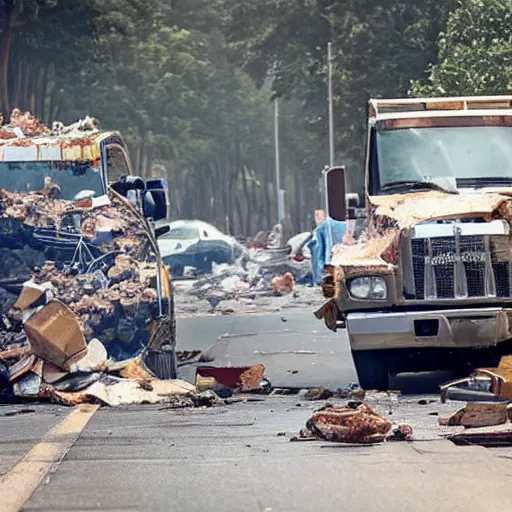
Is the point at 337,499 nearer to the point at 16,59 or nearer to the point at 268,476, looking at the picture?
the point at 268,476

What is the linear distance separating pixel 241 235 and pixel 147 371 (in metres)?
68.5

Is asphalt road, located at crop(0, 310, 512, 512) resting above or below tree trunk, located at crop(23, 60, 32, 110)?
below

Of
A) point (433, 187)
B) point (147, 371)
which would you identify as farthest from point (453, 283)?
point (147, 371)

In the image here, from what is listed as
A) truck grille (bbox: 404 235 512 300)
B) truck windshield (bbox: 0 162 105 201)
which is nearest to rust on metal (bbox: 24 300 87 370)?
truck windshield (bbox: 0 162 105 201)

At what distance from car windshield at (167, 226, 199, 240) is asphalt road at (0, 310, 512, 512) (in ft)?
106

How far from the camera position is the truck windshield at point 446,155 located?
14.2 m

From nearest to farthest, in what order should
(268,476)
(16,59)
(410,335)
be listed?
1. (268,476)
2. (410,335)
3. (16,59)

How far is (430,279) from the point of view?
12797mm

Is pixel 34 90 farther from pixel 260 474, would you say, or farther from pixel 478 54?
pixel 260 474

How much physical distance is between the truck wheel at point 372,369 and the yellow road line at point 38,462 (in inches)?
98.8

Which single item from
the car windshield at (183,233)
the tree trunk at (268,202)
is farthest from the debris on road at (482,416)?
the tree trunk at (268,202)

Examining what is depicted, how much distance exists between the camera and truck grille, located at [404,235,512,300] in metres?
12.7

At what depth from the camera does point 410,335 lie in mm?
12664

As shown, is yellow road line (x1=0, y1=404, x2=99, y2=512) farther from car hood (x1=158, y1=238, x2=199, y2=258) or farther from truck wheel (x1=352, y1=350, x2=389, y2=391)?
car hood (x1=158, y1=238, x2=199, y2=258)
